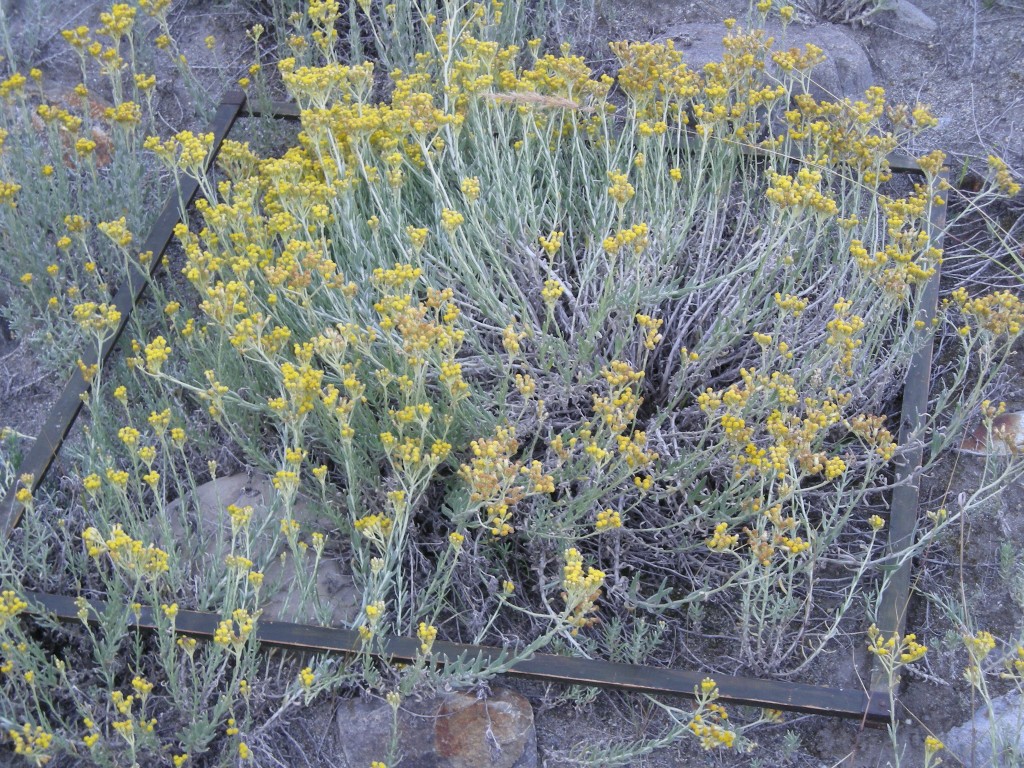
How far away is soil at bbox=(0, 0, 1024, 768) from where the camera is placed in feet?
9.83

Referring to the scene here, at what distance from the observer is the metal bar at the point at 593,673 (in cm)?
277

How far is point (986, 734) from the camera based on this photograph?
2953 millimetres

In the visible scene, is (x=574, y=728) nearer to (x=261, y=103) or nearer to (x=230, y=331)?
(x=230, y=331)

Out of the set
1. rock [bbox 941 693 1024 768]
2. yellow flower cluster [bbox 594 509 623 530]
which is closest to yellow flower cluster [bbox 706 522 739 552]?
yellow flower cluster [bbox 594 509 623 530]

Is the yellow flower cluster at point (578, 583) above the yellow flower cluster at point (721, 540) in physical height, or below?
above

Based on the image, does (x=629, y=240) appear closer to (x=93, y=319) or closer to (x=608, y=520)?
(x=608, y=520)

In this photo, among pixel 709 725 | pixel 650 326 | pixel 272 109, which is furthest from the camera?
pixel 272 109

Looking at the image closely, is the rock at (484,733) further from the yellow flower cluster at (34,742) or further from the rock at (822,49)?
the rock at (822,49)

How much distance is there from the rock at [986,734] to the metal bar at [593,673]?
290mm

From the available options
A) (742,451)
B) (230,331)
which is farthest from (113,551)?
(742,451)

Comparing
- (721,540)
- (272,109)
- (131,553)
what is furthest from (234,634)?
(272,109)

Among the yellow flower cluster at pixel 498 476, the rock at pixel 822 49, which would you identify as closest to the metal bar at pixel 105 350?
the yellow flower cluster at pixel 498 476

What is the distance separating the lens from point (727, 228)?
4.16 meters

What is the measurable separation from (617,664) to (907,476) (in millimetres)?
1098
